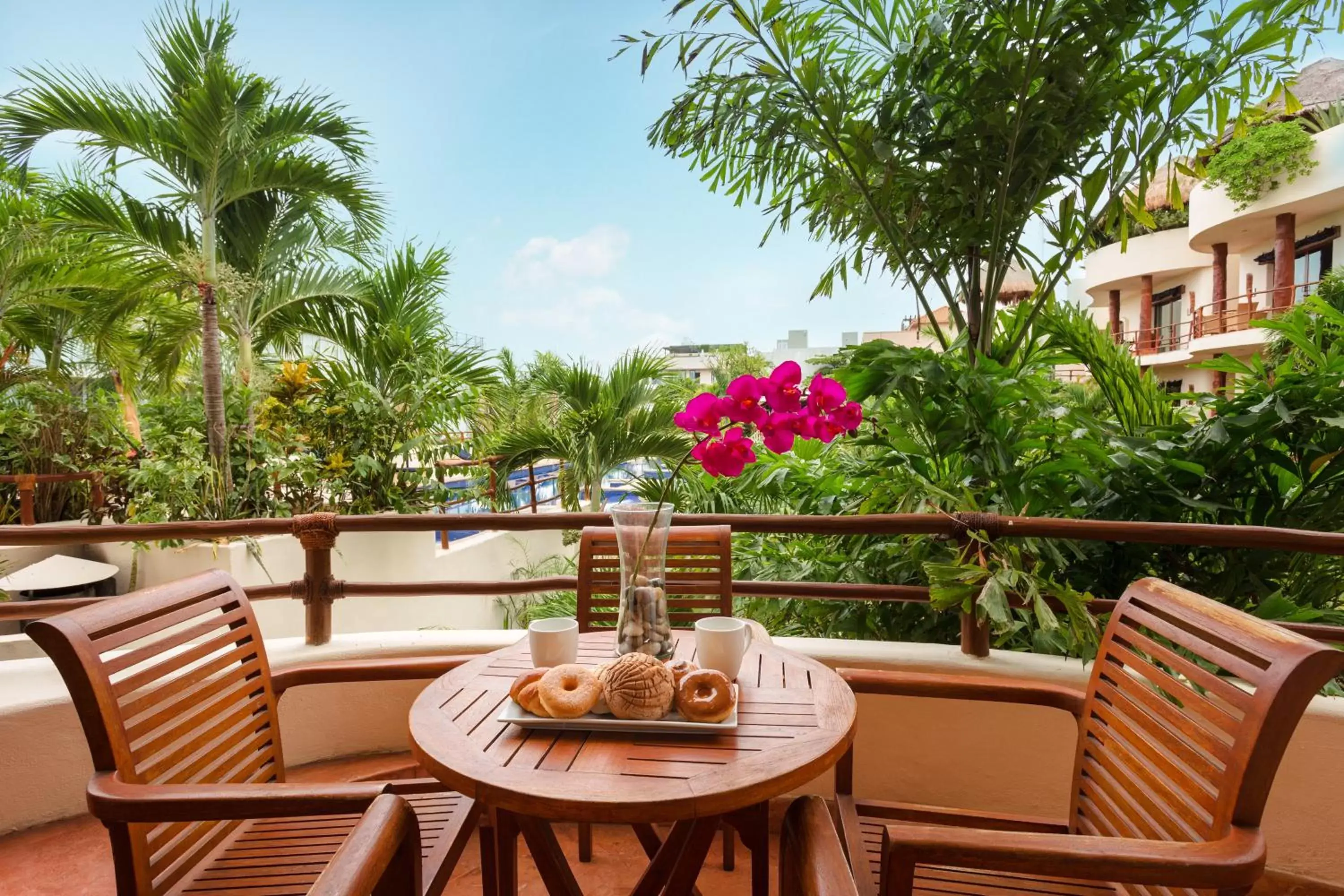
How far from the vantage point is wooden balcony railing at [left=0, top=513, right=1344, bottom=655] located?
1712 mm

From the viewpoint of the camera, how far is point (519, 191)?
4906 centimetres

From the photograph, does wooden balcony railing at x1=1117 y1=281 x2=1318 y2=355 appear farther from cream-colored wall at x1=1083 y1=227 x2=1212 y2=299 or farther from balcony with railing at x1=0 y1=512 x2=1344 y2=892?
balcony with railing at x1=0 y1=512 x2=1344 y2=892

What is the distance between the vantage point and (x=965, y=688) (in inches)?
52.1

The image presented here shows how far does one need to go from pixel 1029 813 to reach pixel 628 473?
3395mm

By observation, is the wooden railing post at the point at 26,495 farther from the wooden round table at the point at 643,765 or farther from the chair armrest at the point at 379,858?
the chair armrest at the point at 379,858

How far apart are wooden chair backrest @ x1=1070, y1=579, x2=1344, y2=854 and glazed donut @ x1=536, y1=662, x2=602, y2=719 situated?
79 cm

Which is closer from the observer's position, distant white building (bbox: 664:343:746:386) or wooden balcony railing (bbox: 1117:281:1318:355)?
wooden balcony railing (bbox: 1117:281:1318:355)

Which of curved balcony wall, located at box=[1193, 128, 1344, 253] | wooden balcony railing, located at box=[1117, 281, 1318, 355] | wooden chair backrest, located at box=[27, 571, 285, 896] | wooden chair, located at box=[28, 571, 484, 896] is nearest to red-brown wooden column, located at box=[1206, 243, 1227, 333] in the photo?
wooden balcony railing, located at box=[1117, 281, 1318, 355]

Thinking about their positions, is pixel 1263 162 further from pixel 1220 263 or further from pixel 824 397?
pixel 824 397

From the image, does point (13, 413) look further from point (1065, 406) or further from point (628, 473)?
point (1065, 406)

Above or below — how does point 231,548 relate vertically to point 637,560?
below

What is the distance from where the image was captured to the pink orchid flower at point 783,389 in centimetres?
110

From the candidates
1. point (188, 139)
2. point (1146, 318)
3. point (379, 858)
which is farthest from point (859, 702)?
point (1146, 318)

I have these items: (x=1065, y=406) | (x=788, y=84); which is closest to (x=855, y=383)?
(x=1065, y=406)
